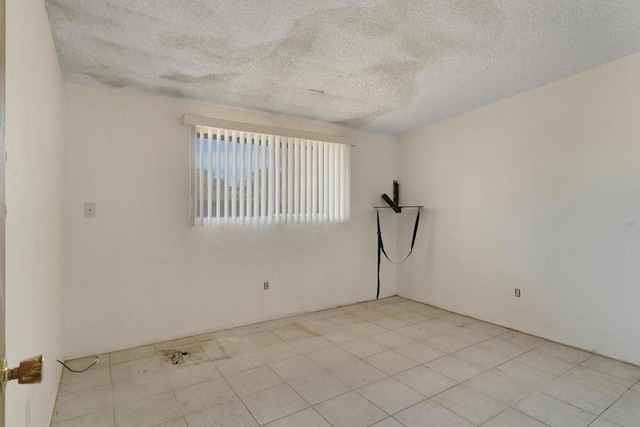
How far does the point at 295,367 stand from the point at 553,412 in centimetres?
176

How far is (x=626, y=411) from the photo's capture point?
2.02m

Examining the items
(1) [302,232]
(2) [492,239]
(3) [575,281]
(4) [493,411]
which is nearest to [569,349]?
(3) [575,281]

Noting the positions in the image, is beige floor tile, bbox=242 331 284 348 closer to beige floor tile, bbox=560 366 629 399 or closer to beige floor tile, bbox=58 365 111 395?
beige floor tile, bbox=58 365 111 395

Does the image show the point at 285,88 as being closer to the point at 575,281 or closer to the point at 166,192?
the point at 166,192

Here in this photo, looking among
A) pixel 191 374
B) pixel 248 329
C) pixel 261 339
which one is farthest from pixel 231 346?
pixel 191 374

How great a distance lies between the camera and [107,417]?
2.00 metres

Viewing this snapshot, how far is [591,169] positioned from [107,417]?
13.5ft

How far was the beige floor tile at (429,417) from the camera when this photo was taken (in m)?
1.92

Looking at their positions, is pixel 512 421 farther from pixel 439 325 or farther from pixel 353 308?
pixel 353 308

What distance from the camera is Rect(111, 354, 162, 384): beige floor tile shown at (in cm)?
248

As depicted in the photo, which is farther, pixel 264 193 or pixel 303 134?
pixel 303 134

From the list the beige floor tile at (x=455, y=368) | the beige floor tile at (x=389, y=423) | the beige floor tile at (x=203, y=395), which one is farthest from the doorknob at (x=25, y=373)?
the beige floor tile at (x=455, y=368)

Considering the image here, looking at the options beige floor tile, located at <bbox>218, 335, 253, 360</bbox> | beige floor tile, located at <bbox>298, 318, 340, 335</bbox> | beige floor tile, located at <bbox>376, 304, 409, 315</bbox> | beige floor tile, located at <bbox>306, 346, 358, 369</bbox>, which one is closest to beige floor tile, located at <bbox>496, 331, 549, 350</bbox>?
beige floor tile, located at <bbox>376, 304, 409, 315</bbox>

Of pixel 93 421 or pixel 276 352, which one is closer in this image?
pixel 93 421
